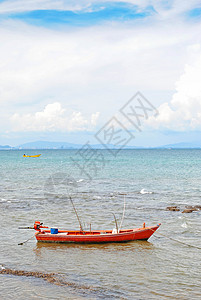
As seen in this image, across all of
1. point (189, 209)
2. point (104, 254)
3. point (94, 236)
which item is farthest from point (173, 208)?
point (104, 254)

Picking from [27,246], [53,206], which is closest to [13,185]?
[53,206]

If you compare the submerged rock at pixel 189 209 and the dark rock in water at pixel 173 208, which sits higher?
the dark rock in water at pixel 173 208

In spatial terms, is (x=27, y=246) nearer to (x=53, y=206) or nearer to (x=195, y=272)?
(x=195, y=272)

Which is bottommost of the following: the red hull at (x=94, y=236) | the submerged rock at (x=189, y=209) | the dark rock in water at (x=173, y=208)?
the submerged rock at (x=189, y=209)

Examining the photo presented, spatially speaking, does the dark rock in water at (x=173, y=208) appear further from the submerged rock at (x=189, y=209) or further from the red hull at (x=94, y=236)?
the red hull at (x=94, y=236)

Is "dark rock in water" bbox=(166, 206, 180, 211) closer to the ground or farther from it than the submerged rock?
farther from it

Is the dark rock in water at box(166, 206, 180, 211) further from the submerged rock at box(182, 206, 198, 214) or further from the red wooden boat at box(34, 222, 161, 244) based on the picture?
the red wooden boat at box(34, 222, 161, 244)

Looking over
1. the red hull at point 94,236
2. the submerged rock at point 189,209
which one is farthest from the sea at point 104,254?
the submerged rock at point 189,209

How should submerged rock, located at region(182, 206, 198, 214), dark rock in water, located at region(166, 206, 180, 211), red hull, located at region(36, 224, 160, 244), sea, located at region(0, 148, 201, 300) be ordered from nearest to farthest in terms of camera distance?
sea, located at region(0, 148, 201, 300) → red hull, located at region(36, 224, 160, 244) → submerged rock, located at region(182, 206, 198, 214) → dark rock in water, located at region(166, 206, 180, 211)

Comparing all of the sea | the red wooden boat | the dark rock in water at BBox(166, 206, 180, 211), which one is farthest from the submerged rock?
the red wooden boat

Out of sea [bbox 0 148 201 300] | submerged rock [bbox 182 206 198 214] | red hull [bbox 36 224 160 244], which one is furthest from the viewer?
submerged rock [bbox 182 206 198 214]

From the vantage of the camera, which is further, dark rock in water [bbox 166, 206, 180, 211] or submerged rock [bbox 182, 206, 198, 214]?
dark rock in water [bbox 166, 206, 180, 211]

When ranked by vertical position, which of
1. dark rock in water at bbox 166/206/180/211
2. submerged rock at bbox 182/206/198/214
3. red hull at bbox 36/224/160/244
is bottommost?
submerged rock at bbox 182/206/198/214

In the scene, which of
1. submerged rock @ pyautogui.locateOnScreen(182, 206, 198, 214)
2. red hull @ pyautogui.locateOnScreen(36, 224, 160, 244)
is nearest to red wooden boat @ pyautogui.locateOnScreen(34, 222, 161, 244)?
red hull @ pyautogui.locateOnScreen(36, 224, 160, 244)
